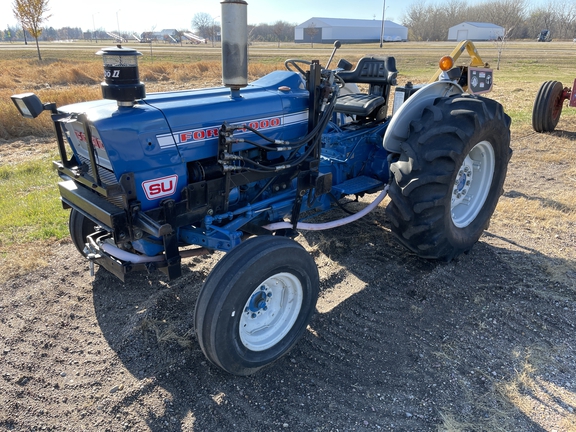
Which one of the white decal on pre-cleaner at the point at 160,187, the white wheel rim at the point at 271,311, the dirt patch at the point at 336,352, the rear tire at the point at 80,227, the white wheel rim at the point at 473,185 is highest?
the white decal on pre-cleaner at the point at 160,187

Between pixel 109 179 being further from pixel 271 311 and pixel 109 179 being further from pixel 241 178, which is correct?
pixel 271 311

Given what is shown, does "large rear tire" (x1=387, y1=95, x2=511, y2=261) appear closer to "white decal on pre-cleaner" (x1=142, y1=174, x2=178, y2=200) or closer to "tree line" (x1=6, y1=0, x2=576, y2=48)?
"white decal on pre-cleaner" (x1=142, y1=174, x2=178, y2=200)

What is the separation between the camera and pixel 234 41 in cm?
286

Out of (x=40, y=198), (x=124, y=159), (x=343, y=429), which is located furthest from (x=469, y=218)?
(x=40, y=198)

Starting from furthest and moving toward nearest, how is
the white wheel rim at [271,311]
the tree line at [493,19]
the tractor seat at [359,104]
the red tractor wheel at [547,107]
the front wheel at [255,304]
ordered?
the tree line at [493,19], the red tractor wheel at [547,107], the tractor seat at [359,104], the white wheel rim at [271,311], the front wheel at [255,304]

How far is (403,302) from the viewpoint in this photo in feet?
11.9

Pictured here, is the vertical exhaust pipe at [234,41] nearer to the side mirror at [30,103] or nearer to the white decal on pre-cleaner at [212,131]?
the white decal on pre-cleaner at [212,131]

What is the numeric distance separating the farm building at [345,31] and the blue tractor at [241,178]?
90.9 m

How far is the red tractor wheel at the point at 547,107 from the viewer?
8367mm

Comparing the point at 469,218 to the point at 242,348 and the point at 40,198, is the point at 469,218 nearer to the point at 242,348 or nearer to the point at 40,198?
the point at 242,348

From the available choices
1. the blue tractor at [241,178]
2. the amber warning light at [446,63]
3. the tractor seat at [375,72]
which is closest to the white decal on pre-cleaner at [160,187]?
the blue tractor at [241,178]

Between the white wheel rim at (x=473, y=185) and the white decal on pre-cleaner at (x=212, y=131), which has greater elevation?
the white decal on pre-cleaner at (x=212, y=131)

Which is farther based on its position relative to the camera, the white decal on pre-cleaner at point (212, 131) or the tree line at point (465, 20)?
the tree line at point (465, 20)

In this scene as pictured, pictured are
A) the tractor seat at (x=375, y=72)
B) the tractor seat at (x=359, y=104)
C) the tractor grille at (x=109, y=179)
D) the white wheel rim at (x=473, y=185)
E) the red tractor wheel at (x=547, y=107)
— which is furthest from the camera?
the red tractor wheel at (x=547, y=107)
